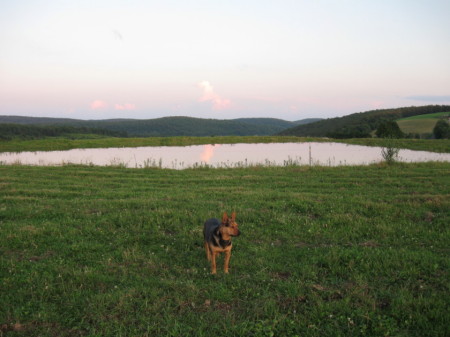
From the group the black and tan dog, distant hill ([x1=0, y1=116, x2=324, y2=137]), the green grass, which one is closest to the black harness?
the black and tan dog

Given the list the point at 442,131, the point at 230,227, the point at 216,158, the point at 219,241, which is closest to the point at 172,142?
the point at 216,158

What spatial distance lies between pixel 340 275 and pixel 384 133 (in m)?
56.1

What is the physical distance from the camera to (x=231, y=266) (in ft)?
24.8

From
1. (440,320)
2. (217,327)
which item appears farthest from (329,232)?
(217,327)

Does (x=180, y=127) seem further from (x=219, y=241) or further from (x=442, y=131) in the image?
(x=219, y=241)

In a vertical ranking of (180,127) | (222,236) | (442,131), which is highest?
(180,127)

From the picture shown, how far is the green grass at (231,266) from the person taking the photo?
5477 millimetres

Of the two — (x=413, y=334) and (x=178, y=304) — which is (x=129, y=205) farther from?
A: (x=413, y=334)

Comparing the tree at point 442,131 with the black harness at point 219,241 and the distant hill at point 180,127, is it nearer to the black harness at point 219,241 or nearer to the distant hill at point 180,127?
the black harness at point 219,241

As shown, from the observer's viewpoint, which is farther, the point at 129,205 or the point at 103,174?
the point at 103,174

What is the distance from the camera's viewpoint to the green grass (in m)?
5.48

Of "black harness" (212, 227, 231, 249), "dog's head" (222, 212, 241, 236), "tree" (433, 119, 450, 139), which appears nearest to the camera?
"dog's head" (222, 212, 241, 236)

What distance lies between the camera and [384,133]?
56312 millimetres

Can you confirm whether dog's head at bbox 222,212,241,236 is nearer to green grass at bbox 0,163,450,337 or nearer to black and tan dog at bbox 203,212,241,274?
black and tan dog at bbox 203,212,241,274
